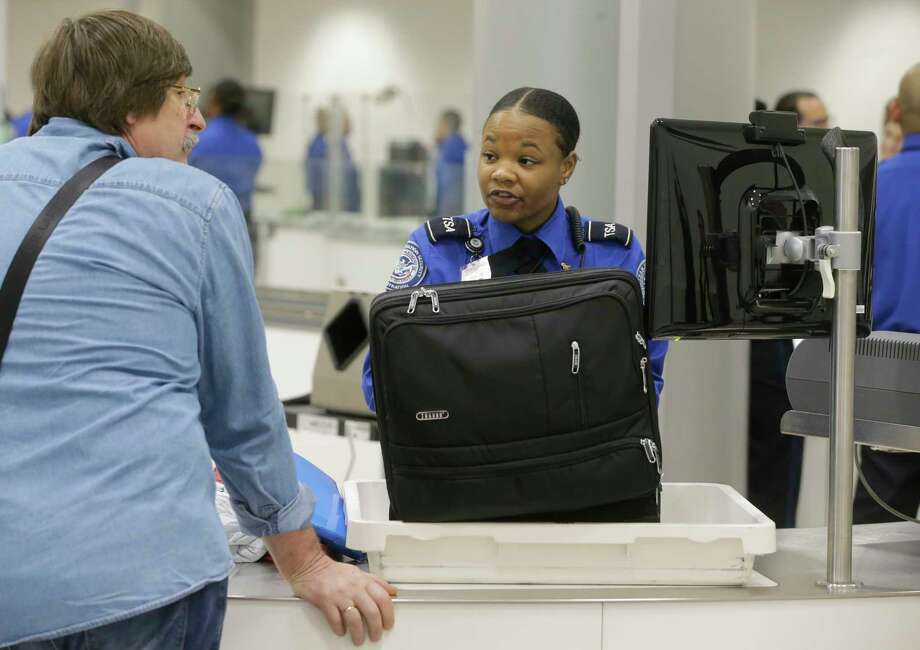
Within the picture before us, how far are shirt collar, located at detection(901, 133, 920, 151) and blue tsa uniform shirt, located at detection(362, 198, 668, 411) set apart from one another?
4.45ft

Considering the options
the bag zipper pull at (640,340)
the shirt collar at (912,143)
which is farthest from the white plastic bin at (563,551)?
the shirt collar at (912,143)

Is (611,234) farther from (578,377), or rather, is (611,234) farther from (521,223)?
(578,377)

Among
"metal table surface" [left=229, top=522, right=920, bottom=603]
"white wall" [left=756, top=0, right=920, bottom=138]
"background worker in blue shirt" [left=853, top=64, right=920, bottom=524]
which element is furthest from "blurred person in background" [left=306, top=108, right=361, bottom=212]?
"metal table surface" [left=229, top=522, right=920, bottom=603]

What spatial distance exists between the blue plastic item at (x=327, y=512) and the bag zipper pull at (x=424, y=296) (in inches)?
10.7

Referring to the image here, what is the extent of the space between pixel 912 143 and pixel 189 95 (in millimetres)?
2175

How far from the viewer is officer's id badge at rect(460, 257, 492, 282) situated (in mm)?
1880

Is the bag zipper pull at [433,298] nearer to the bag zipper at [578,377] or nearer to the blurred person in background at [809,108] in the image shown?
the bag zipper at [578,377]

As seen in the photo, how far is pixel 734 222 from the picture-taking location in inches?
67.3

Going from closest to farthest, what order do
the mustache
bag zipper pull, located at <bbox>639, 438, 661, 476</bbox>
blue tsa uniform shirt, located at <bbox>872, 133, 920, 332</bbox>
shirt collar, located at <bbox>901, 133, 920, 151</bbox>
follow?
the mustache, bag zipper pull, located at <bbox>639, 438, 661, 476</bbox>, blue tsa uniform shirt, located at <bbox>872, 133, 920, 332</bbox>, shirt collar, located at <bbox>901, 133, 920, 151</bbox>

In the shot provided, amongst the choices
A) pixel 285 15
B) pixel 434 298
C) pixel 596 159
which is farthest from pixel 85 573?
pixel 285 15

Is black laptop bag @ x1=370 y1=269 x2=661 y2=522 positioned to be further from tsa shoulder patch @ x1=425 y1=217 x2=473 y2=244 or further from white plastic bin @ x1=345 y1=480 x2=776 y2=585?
tsa shoulder patch @ x1=425 y1=217 x2=473 y2=244

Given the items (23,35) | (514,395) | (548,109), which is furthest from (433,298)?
(23,35)

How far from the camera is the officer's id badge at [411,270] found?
1967mm

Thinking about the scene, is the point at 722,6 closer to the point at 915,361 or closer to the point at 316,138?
the point at 915,361
